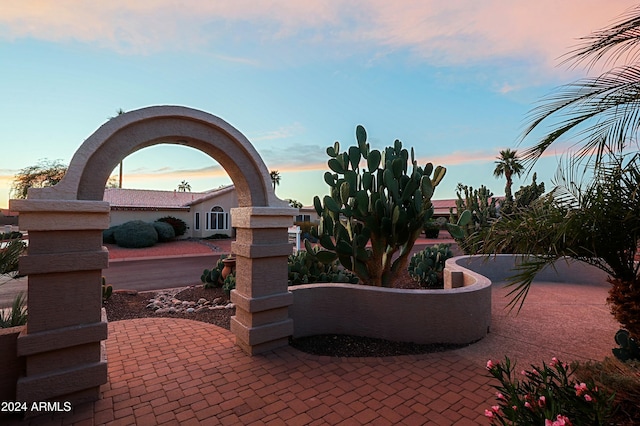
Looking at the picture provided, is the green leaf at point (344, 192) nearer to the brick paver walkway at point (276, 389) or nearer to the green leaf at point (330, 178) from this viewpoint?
the green leaf at point (330, 178)

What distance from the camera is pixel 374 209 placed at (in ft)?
22.2

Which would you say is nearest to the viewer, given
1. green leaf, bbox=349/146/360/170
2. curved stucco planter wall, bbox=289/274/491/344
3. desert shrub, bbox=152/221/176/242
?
curved stucco planter wall, bbox=289/274/491/344

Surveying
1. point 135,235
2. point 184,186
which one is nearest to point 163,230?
point 135,235

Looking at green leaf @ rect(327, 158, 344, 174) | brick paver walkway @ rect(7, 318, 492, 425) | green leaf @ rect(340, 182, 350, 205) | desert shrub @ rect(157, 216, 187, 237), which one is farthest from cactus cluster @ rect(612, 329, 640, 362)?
desert shrub @ rect(157, 216, 187, 237)

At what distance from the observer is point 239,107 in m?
9.02

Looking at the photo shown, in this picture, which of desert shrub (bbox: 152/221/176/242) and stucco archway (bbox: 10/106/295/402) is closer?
stucco archway (bbox: 10/106/295/402)

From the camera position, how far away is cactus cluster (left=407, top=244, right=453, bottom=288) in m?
9.58

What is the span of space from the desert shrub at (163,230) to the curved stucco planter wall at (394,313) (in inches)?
854

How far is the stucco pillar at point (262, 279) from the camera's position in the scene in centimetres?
508

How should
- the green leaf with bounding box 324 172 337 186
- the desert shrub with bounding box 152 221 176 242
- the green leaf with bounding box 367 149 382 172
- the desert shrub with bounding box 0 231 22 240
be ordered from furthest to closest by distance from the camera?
1. the desert shrub with bounding box 152 221 176 242
2. the green leaf with bounding box 324 172 337 186
3. the green leaf with bounding box 367 149 382 172
4. the desert shrub with bounding box 0 231 22 240

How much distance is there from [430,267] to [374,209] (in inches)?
177

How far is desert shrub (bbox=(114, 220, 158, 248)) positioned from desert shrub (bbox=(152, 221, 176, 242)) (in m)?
1.43

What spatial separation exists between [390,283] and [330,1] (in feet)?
20.6

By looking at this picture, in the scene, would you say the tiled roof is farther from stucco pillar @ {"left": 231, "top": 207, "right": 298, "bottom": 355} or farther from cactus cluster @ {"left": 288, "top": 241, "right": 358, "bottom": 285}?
stucco pillar @ {"left": 231, "top": 207, "right": 298, "bottom": 355}
